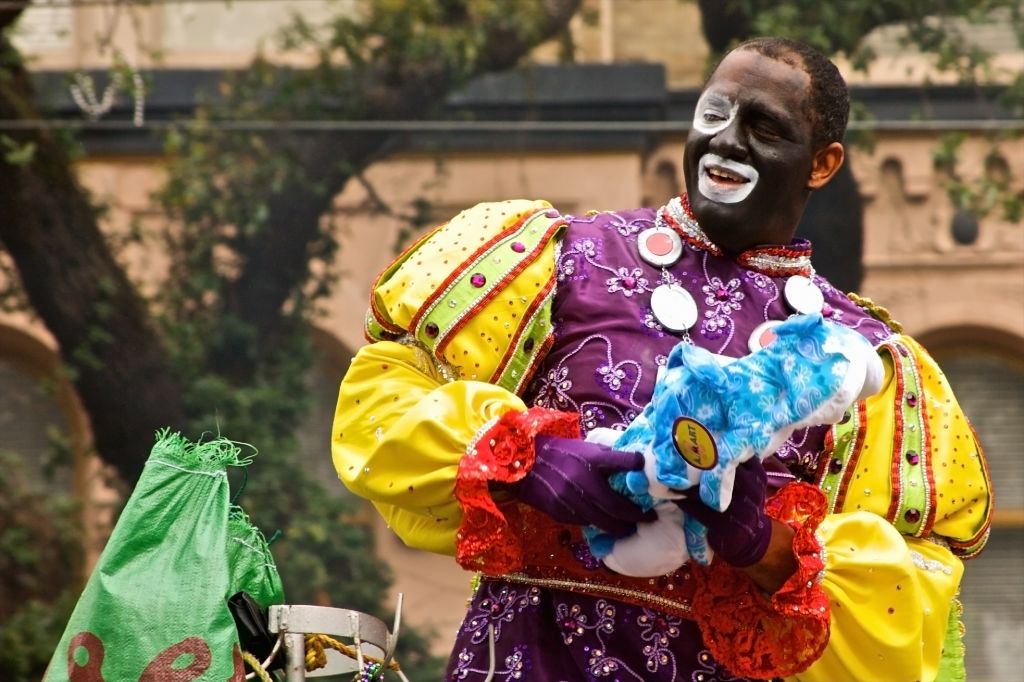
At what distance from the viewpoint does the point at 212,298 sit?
530 cm

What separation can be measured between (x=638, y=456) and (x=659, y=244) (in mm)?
424

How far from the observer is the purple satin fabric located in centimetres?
200

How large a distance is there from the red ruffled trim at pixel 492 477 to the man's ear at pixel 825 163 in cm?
52

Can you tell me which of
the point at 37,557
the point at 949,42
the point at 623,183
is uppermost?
the point at 949,42

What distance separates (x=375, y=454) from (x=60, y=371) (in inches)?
142

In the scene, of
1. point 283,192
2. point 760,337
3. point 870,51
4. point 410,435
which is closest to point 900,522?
point 760,337

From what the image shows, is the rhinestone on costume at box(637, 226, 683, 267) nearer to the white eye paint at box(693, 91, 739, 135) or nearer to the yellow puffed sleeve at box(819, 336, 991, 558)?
the white eye paint at box(693, 91, 739, 135)

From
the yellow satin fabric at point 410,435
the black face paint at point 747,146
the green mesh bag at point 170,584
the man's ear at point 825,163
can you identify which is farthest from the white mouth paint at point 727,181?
the green mesh bag at point 170,584

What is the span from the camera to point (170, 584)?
6.55ft

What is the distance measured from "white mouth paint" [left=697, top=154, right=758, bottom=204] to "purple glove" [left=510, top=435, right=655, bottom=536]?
42cm

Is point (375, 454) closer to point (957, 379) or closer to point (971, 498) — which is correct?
point (971, 498)

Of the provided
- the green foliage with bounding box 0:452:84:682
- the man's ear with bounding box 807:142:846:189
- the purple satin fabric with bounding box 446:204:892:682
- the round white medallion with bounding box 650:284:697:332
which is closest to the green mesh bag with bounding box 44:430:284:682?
the purple satin fabric with bounding box 446:204:892:682

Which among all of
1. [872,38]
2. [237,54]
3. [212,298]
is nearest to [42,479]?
[212,298]

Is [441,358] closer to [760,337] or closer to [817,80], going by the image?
[760,337]
